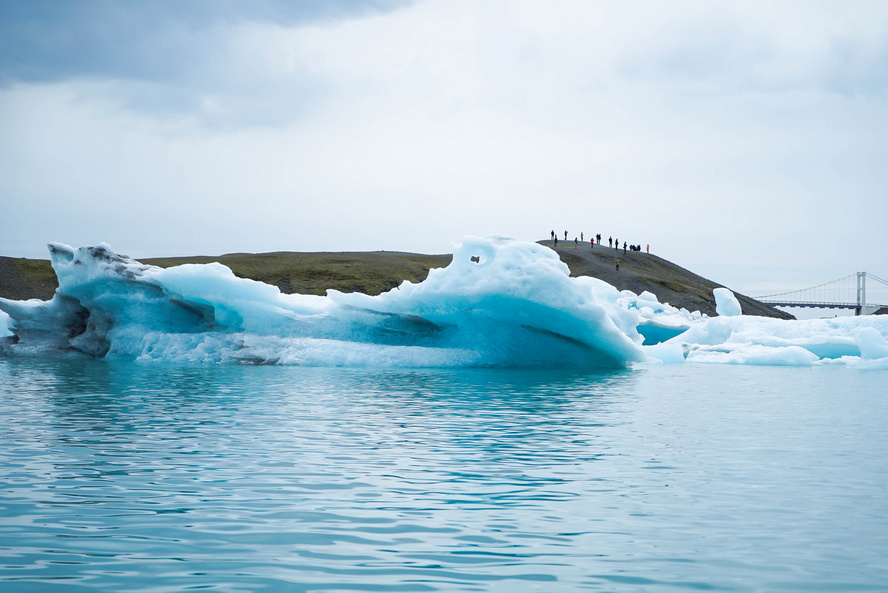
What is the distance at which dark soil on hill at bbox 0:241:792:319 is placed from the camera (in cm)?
6375

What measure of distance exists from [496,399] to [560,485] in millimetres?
7303

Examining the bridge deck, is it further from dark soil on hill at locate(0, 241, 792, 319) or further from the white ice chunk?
the white ice chunk

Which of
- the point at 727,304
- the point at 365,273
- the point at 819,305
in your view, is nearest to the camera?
the point at 727,304

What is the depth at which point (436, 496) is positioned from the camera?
261 inches

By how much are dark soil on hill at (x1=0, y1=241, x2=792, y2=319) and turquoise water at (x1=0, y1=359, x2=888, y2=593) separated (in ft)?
170

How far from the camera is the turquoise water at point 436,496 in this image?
4730 mm

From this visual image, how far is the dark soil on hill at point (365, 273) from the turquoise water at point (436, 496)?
170 ft

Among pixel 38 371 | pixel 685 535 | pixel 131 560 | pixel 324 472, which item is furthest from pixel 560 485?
pixel 38 371

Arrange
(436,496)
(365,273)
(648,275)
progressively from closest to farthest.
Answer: (436,496) → (365,273) → (648,275)

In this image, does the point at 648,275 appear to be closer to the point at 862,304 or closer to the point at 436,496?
the point at 862,304

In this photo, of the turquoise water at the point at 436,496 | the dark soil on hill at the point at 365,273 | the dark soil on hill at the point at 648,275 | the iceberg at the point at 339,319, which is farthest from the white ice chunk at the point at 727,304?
the dark soil on hill at the point at 365,273

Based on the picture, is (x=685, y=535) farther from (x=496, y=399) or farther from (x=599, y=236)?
(x=599, y=236)

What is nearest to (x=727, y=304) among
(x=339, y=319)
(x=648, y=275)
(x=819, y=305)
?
(x=339, y=319)

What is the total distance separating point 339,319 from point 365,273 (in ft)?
155
